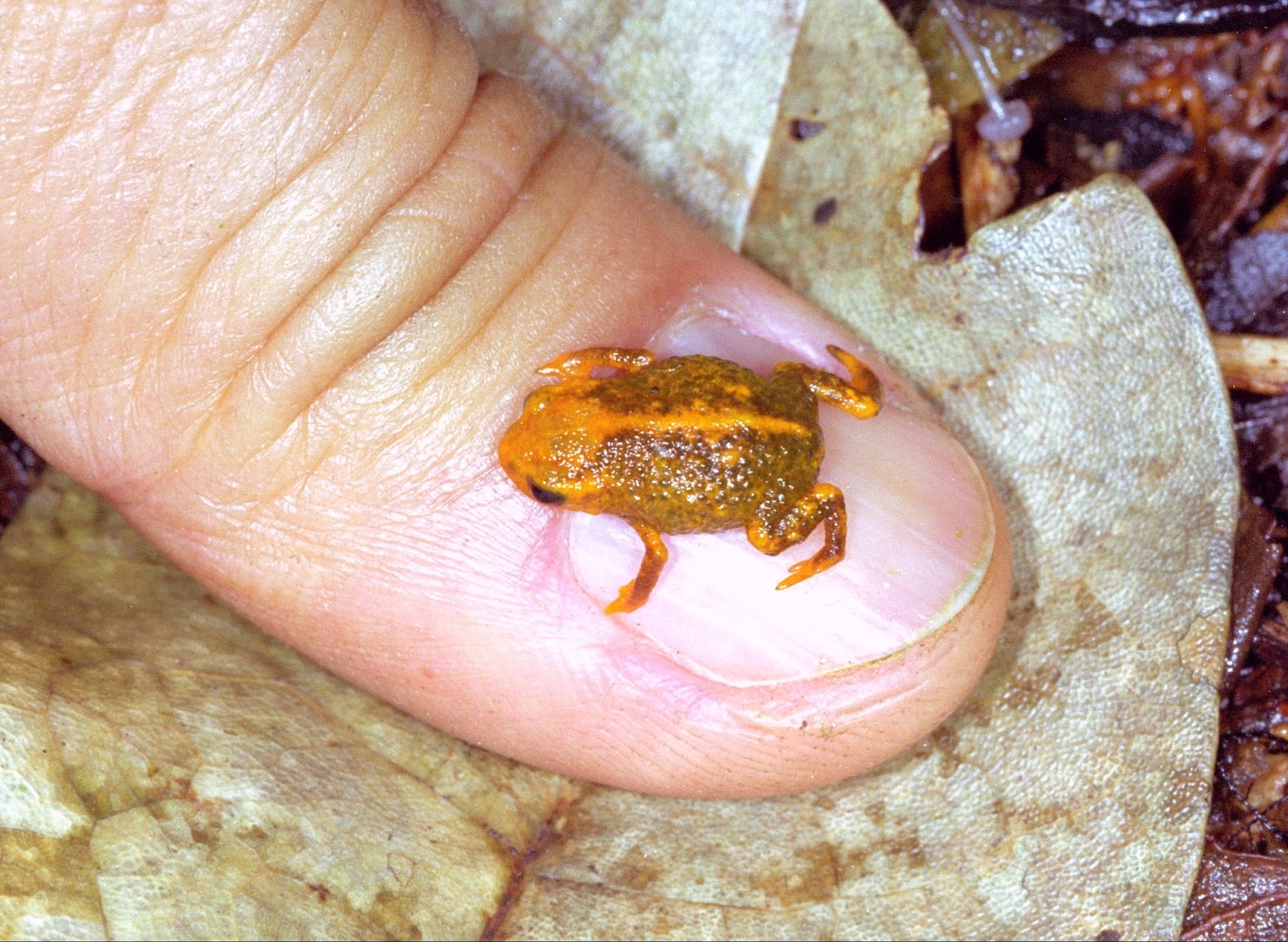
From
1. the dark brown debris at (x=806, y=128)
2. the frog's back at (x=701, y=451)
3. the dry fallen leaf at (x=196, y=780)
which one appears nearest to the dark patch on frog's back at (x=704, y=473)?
the frog's back at (x=701, y=451)

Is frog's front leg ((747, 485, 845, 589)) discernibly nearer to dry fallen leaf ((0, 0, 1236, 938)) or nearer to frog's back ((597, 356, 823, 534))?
frog's back ((597, 356, 823, 534))

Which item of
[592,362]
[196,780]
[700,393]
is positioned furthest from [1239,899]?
[196,780]

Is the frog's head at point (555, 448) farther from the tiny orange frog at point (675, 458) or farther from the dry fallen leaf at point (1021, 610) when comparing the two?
the dry fallen leaf at point (1021, 610)

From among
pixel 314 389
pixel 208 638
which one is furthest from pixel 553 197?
pixel 208 638

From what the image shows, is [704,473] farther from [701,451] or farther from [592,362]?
[592,362]

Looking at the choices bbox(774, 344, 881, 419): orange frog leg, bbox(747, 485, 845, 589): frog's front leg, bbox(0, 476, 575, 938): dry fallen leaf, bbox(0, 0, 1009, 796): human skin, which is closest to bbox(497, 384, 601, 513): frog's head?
bbox(0, 0, 1009, 796): human skin

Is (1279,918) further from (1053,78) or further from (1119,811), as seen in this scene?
(1053,78)
